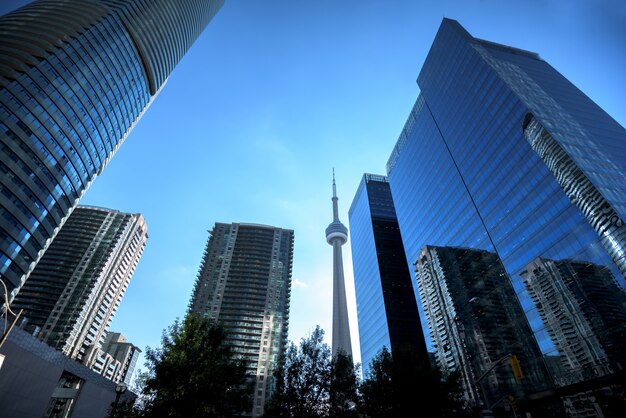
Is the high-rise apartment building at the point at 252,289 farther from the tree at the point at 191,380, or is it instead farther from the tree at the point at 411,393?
the tree at the point at 411,393

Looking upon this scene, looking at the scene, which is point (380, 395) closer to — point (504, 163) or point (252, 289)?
point (504, 163)

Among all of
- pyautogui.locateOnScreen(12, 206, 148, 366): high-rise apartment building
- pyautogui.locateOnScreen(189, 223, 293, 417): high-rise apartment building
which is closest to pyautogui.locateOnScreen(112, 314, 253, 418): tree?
pyautogui.locateOnScreen(189, 223, 293, 417): high-rise apartment building

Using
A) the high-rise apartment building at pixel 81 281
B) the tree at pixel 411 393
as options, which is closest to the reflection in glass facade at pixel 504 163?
the tree at pixel 411 393

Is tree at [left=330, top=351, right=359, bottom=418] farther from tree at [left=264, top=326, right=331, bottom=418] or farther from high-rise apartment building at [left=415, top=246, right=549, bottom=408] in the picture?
high-rise apartment building at [left=415, top=246, right=549, bottom=408]

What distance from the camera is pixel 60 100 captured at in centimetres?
6506

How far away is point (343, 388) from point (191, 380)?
1231 centimetres

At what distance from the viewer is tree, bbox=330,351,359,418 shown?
89.9 feet

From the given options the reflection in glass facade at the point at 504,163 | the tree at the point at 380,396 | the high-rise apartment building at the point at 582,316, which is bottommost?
the tree at the point at 380,396

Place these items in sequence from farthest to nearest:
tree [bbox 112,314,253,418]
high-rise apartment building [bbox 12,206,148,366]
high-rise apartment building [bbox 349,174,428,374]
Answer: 1. high-rise apartment building [bbox 12,206,148,366]
2. high-rise apartment building [bbox 349,174,428,374]
3. tree [bbox 112,314,253,418]

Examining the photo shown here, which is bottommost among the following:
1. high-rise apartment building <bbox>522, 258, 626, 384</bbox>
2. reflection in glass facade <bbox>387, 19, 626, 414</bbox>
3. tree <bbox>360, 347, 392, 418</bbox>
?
tree <bbox>360, 347, 392, 418</bbox>

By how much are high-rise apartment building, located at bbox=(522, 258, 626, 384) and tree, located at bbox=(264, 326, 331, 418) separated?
3267 cm

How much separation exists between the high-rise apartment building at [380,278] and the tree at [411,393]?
78298mm

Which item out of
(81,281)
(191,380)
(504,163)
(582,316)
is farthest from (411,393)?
(81,281)

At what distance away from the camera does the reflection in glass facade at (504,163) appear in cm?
4788
